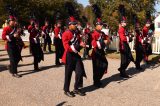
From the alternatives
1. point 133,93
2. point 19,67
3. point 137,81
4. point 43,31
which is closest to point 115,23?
point 43,31

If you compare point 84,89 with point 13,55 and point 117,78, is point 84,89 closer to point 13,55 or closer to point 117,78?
point 117,78

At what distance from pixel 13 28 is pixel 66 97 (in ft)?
11.9

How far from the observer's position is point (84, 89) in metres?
10.2

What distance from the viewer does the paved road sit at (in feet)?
28.6

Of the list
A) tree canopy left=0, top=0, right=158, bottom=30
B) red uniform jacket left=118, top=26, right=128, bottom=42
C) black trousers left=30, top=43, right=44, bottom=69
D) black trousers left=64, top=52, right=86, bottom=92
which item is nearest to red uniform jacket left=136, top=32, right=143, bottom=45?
red uniform jacket left=118, top=26, right=128, bottom=42

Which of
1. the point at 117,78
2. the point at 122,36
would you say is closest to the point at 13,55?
the point at 117,78

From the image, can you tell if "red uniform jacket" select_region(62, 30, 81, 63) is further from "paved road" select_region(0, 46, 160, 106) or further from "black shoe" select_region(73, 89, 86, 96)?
"paved road" select_region(0, 46, 160, 106)

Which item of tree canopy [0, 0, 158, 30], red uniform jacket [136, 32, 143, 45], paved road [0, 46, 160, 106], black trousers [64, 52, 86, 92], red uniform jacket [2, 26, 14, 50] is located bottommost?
paved road [0, 46, 160, 106]

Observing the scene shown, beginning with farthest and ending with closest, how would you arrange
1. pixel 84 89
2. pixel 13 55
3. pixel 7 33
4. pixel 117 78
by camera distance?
pixel 13 55 → pixel 117 78 → pixel 7 33 → pixel 84 89

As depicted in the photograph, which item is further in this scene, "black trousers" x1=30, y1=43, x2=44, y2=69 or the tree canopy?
the tree canopy

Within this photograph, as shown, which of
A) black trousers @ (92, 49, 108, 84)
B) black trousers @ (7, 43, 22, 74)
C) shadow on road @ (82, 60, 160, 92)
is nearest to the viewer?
shadow on road @ (82, 60, 160, 92)

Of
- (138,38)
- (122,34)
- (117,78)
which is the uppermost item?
(122,34)

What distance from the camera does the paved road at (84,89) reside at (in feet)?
28.6

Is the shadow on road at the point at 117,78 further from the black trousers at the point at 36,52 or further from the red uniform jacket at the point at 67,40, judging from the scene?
the black trousers at the point at 36,52
